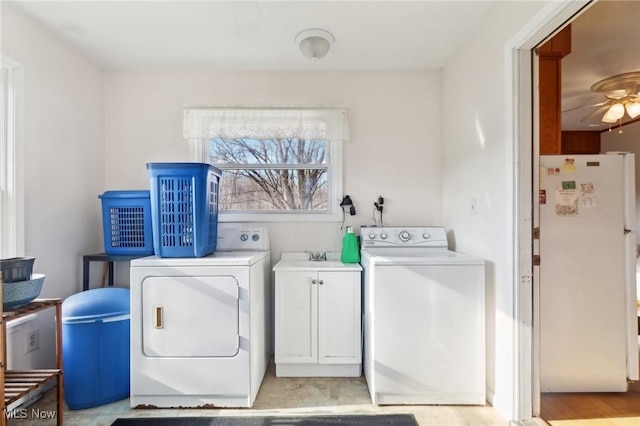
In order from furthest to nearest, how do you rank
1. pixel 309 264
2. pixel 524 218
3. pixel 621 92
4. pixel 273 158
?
pixel 621 92
pixel 273 158
pixel 309 264
pixel 524 218

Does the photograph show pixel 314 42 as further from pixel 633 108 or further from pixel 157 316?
pixel 633 108

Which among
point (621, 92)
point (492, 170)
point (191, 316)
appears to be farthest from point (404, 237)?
point (621, 92)

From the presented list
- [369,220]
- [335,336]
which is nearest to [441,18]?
[369,220]

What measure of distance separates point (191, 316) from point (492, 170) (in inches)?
78.6

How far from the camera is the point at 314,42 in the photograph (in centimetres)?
222

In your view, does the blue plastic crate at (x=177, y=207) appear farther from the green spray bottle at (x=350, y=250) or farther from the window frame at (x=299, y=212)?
the green spray bottle at (x=350, y=250)

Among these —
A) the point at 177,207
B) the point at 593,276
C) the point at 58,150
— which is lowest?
the point at 593,276

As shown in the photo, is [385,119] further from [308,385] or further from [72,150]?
[72,150]

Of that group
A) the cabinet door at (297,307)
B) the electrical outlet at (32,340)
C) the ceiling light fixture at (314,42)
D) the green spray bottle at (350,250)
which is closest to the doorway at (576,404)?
the green spray bottle at (350,250)

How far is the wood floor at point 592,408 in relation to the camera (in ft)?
5.85

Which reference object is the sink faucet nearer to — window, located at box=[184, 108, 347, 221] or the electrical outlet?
window, located at box=[184, 108, 347, 221]

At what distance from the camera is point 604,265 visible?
6.62 feet
